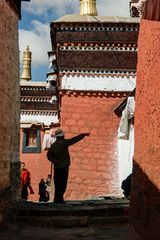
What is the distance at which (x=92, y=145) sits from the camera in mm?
14422

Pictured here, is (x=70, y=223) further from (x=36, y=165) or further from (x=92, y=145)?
(x=36, y=165)

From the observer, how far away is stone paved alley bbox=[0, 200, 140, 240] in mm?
6992

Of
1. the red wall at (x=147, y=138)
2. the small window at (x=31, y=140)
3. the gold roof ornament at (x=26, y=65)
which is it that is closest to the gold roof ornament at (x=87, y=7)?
the small window at (x=31, y=140)

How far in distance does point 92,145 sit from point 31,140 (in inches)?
390

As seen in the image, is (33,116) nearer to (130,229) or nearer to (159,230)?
(130,229)

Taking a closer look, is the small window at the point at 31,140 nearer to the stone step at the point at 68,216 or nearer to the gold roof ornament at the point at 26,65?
the gold roof ornament at the point at 26,65

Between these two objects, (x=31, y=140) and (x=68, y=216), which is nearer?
(x=68, y=216)

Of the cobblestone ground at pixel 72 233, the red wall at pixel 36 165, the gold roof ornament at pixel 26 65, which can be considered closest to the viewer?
the cobblestone ground at pixel 72 233

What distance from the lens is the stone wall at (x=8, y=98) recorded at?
7555 millimetres

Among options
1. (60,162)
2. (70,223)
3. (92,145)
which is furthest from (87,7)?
(70,223)

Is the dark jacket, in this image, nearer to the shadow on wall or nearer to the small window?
the shadow on wall

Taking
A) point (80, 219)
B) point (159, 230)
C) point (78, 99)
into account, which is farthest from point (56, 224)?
point (78, 99)

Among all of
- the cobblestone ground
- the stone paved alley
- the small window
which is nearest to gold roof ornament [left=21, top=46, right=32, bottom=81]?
the small window

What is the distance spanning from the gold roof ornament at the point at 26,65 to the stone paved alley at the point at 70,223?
29329 millimetres
